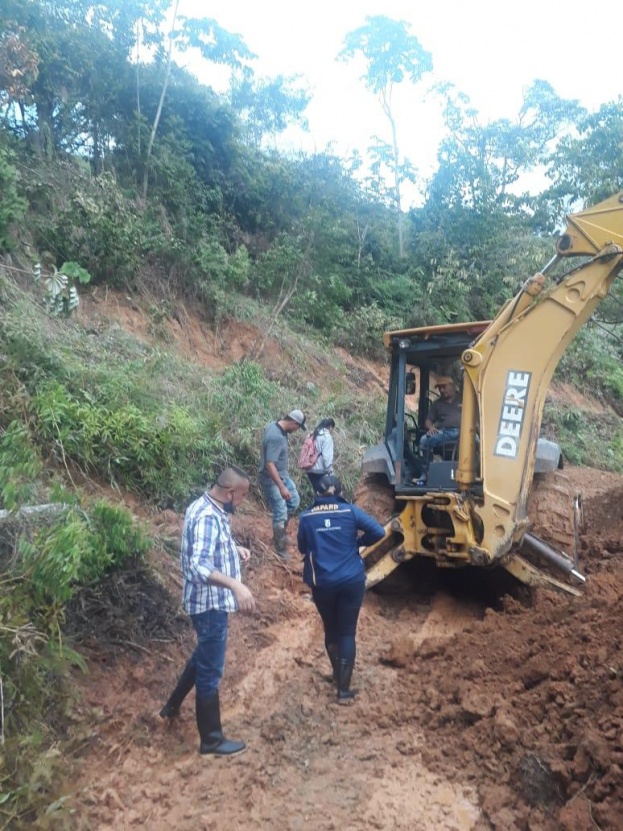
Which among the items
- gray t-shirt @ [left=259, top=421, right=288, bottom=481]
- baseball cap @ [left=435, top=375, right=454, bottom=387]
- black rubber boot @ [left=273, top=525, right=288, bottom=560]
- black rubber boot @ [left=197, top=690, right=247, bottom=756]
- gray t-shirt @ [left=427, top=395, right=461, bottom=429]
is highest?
baseball cap @ [left=435, top=375, right=454, bottom=387]

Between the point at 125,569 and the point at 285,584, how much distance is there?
208 centimetres

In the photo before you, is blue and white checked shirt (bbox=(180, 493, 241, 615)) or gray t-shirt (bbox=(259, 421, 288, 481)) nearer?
blue and white checked shirt (bbox=(180, 493, 241, 615))

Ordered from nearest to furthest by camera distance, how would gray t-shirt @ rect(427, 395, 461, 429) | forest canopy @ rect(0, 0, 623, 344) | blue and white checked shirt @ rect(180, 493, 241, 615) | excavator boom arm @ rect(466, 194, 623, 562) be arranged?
blue and white checked shirt @ rect(180, 493, 241, 615) → excavator boom arm @ rect(466, 194, 623, 562) → gray t-shirt @ rect(427, 395, 461, 429) → forest canopy @ rect(0, 0, 623, 344)

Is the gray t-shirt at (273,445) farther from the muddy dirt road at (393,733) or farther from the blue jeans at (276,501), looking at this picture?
the muddy dirt road at (393,733)

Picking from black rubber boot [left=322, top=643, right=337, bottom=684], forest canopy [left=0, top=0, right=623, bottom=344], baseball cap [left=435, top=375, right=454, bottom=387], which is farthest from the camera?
forest canopy [left=0, top=0, right=623, bottom=344]

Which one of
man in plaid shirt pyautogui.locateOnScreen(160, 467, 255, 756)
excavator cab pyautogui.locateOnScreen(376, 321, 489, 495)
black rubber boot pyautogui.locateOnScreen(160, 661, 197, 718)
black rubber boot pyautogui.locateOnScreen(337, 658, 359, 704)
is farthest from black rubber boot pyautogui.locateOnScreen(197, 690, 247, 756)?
excavator cab pyautogui.locateOnScreen(376, 321, 489, 495)

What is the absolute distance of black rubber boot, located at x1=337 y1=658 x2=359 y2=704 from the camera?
4.59 m

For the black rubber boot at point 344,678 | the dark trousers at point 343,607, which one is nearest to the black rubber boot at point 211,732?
the black rubber boot at point 344,678

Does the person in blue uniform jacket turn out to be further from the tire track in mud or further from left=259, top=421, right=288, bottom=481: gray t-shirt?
left=259, top=421, right=288, bottom=481: gray t-shirt

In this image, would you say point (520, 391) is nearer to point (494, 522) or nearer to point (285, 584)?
point (494, 522)

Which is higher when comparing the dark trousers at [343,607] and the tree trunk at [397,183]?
the tree trunk at [397,183]

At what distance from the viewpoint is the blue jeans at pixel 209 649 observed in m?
3.90

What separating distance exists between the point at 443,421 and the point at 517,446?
4.24 ft

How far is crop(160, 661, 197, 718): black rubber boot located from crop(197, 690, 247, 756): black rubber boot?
21 cm
